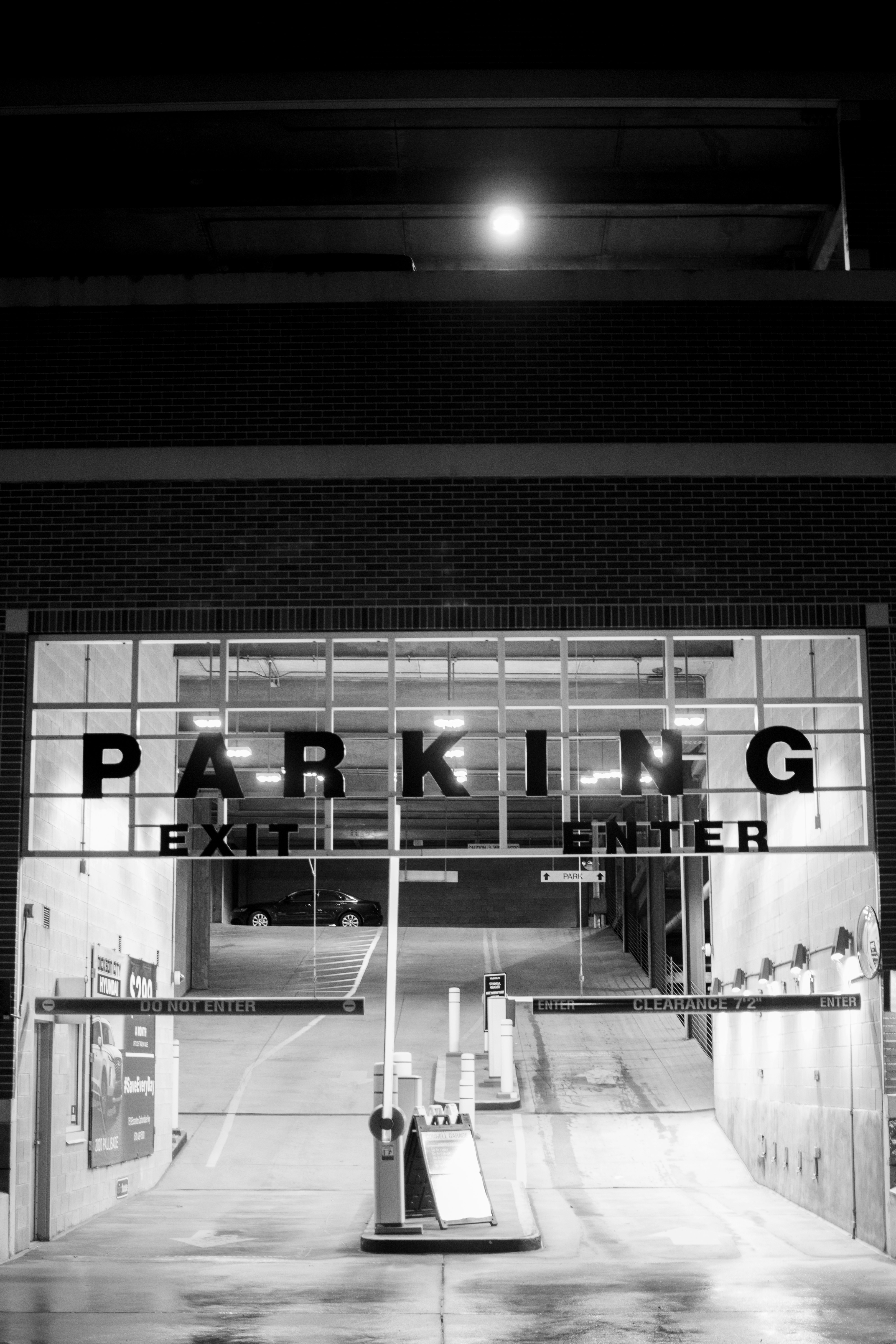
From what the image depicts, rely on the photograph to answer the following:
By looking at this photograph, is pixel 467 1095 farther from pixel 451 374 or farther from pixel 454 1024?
pixel 451 374

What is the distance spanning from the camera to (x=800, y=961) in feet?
59.7

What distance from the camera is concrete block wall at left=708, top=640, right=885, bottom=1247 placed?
587 inches

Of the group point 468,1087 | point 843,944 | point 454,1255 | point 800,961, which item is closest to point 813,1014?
point 800,961

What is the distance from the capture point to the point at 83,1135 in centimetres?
1695

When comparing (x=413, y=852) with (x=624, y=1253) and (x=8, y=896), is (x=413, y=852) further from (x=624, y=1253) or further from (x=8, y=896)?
(x=624, y=1253)

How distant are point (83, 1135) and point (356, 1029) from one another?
51.9ft

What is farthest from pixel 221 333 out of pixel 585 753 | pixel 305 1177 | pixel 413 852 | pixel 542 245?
pixel 585 753

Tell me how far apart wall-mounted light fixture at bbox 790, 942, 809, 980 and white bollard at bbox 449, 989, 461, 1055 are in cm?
1171

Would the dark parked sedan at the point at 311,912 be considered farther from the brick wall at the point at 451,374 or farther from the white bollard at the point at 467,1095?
the brick wall at the point at 451,374

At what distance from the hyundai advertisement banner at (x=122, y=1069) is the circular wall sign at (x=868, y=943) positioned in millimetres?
8452

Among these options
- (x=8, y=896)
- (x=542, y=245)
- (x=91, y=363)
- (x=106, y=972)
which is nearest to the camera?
(x=8, y=896)

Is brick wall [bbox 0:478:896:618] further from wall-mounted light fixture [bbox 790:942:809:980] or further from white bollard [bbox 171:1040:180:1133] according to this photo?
white bollard [bbox 171:1040:180:1133]

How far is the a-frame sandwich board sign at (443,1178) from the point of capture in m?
15.6

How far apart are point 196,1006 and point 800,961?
8.03 m
